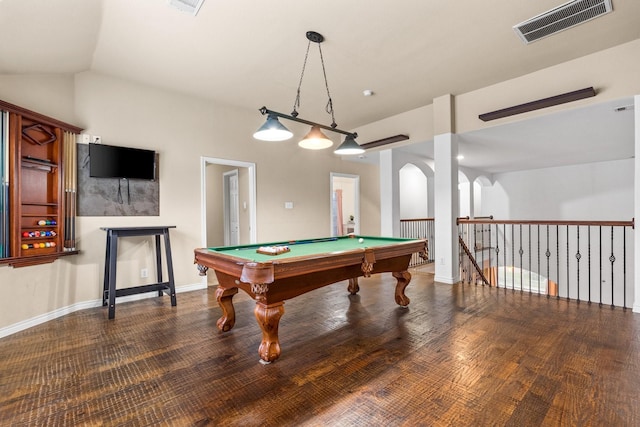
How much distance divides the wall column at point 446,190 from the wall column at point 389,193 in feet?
3.61

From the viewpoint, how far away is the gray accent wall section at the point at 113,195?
3.56 metres

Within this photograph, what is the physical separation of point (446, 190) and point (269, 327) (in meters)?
3.49

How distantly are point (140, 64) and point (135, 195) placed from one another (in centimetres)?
157

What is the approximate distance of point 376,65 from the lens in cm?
358

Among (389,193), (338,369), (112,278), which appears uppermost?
(389,193)

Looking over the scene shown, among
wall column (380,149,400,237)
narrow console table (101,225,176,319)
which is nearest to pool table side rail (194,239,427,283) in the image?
narrow console table (101,225,176,319)

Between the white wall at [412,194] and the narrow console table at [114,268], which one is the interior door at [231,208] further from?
the white wall at [412,194]

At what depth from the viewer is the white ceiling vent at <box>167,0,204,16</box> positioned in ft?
8.02

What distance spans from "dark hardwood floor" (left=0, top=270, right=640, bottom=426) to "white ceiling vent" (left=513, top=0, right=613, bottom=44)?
111 inches

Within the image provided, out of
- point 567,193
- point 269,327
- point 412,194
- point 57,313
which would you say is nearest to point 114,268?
point 57,313

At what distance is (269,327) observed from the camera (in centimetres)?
231

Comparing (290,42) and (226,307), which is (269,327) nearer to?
(226,307)

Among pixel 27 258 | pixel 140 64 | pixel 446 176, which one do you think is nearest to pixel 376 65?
pixel 446 176

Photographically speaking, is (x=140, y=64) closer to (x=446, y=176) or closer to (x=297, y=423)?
(x=297, y=423)
